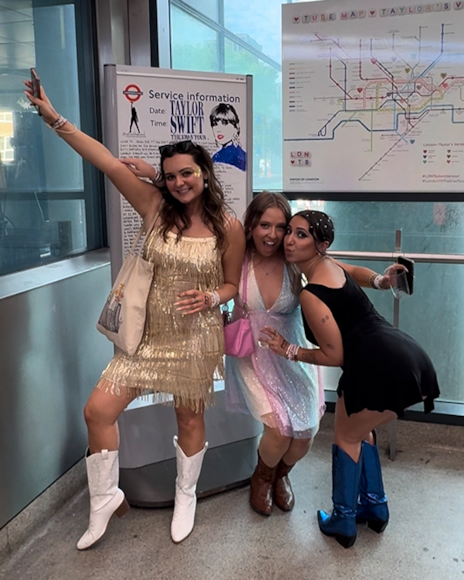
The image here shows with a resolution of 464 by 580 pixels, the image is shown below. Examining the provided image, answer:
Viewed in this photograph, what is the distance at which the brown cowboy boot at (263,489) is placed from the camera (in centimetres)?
213

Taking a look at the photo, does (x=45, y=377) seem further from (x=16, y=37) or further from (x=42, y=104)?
(x=16, y=37)

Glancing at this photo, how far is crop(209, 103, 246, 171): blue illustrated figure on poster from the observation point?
2.23m

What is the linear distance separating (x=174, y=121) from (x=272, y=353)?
0.99m

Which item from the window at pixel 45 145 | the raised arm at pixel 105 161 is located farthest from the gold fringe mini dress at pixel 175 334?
the window at pixel 45 145

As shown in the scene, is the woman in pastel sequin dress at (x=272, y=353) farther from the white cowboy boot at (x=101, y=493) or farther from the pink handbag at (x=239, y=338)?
the white cowboy boot at (x=101, y=493)

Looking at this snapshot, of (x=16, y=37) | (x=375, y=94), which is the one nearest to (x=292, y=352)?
(x=375, y=94)

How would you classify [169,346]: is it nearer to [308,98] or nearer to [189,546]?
[189,546]

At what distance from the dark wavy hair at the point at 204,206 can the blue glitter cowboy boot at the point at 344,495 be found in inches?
33.4

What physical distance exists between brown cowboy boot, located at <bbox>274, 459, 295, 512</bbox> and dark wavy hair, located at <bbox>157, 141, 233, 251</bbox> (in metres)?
0.96

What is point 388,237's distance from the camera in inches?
108

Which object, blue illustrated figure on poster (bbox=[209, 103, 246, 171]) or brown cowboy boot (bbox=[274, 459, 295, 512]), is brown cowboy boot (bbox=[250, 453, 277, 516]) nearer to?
brown cowboy boot (bbox=[274, 459, 295, 512])

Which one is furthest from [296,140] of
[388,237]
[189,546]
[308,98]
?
[189,546]

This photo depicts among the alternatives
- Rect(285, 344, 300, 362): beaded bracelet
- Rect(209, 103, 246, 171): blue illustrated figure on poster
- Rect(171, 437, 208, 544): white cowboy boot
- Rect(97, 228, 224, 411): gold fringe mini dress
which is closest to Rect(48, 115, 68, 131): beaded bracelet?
Rect(97, 228, 224, 411): gold fringe mini dress

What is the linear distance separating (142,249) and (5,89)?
922mm
